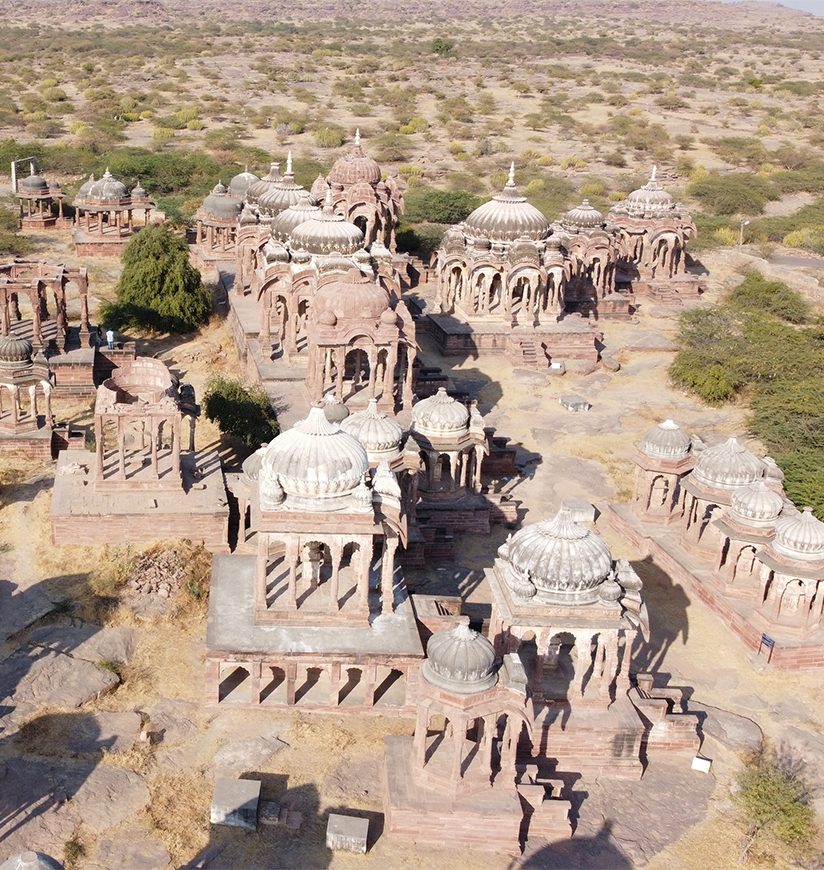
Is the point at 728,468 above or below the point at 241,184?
above

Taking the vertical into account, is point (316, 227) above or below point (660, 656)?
above

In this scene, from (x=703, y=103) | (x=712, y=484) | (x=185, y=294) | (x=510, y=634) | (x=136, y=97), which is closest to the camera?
(x=510, y=634)

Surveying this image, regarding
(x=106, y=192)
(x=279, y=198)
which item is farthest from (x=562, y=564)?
(x=106, y=192)

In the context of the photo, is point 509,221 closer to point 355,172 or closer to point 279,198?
point 355,172

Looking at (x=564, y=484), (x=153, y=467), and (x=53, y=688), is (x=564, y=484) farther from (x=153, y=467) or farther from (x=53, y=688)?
(x=53, y=688)

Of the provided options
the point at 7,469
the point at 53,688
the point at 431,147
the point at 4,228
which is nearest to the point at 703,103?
the point at 431,147

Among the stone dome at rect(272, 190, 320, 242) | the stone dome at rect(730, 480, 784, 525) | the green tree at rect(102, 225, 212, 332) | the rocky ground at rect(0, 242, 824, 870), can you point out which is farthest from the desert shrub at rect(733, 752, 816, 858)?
the green tree at rect(102, 225, 212, 332)

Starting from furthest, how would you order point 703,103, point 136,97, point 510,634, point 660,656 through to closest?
point 703,103 < point 136,97 < point 660,656 < point 510,634
